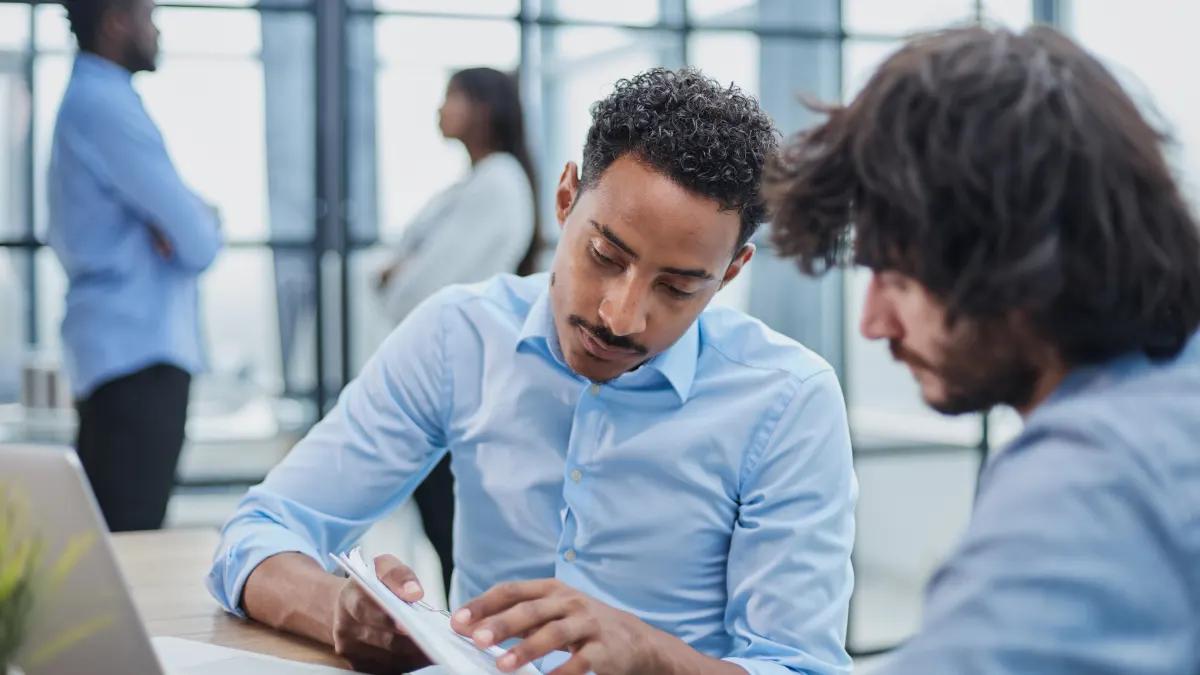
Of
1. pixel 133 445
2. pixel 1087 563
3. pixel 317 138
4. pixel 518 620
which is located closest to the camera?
pixel 1087 563

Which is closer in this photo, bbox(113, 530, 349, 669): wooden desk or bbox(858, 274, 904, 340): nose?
bbox(858, 274, 904, 340): nose

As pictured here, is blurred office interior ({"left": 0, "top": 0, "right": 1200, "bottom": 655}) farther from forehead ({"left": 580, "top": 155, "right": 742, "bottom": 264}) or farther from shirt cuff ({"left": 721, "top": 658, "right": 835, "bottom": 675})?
shirt cuff ({"left": 721, "top": 658, "right": 835, "bottom": 675})

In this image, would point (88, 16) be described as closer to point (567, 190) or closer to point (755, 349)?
point (567, 190)

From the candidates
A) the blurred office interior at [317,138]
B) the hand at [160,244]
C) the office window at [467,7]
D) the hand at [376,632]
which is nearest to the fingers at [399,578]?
the hand at [376,632]

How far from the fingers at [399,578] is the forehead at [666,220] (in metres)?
0.38

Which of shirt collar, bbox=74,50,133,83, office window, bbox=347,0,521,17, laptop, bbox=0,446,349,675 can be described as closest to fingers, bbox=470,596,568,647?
laptop, bbox=0,446,349,675

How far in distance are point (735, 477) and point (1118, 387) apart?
625 millimetres

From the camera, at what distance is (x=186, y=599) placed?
4.58 ft

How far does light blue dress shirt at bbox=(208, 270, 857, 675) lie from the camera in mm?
1226

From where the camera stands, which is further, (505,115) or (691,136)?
(505,115)

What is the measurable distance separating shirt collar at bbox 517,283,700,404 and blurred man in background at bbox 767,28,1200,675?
531 mm

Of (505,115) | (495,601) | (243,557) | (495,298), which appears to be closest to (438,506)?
(505,115)

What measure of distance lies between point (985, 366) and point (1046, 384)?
39 millimetres

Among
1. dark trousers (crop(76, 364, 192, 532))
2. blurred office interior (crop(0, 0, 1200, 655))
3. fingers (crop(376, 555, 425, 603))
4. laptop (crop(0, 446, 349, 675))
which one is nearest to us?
laptop (crop(0, 446, 349, 675))
